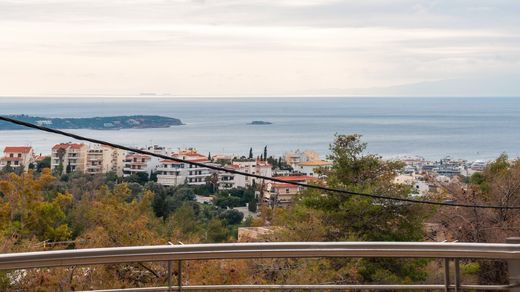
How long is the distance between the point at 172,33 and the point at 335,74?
16.0 meters

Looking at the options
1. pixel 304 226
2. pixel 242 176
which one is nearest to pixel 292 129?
pixel 242 176

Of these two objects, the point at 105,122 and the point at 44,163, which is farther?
the point at 105,122

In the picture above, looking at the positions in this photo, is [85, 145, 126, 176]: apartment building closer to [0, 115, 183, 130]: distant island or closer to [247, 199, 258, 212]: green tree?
[0, 115, 183, 130]: distant island

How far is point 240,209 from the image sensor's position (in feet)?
118

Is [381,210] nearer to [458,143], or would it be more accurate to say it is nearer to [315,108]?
[458,143]

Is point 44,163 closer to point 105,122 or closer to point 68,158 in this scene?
point 68,158

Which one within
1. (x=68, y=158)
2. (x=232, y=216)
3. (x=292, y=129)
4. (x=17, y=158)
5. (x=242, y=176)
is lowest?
(x=232, y=216)

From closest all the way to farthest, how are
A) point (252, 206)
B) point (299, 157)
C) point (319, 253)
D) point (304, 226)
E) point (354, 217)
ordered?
point (319, 253)
point (304, 226)
point (354, 217)
point (252, 206)
point (299, 157)

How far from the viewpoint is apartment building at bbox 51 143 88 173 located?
132ft

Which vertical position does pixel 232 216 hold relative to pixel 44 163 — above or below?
below

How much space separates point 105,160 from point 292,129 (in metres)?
46.7

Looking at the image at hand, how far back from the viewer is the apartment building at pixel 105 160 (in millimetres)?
40688

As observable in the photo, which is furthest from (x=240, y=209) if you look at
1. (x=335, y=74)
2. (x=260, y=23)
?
(x=260, y=23)

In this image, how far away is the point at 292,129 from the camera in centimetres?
8600
